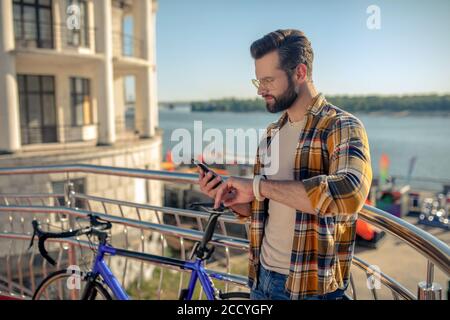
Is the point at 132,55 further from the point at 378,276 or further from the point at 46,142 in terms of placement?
the point at 378,276

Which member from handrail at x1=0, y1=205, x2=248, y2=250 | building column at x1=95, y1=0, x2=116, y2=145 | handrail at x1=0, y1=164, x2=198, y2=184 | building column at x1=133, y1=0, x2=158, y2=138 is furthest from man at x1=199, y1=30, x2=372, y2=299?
building column at x1=133, y1=0, x2=158, y2=138

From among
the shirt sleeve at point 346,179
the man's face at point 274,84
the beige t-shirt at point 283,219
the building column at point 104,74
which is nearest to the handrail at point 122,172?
the beige t-shirt at point 283,219

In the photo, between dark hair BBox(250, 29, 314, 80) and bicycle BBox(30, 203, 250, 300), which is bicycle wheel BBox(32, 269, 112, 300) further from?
dark hair BBox(250, 29, 314, 80)

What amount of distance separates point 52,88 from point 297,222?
1826cm

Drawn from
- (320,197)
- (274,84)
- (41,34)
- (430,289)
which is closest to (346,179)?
(320,197)

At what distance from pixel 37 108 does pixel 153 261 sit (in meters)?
16.9

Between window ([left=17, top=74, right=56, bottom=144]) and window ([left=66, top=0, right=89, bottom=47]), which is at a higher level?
window ([left=66, top=0, right=89, bottom=47])

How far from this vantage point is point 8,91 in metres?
14.7

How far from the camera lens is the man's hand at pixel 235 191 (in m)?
2.00

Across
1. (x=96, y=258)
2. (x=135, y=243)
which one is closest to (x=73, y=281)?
(x=96, y=258)

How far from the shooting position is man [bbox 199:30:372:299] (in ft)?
5.86

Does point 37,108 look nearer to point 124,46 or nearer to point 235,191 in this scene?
point 124,46

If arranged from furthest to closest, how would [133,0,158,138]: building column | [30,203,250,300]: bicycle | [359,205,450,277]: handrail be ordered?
[133,0,158,138]: building column → [30,203,250,300]: bicycle → [359,205,450,277]: handrail

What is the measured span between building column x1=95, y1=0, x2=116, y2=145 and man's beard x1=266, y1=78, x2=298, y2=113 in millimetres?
16225
